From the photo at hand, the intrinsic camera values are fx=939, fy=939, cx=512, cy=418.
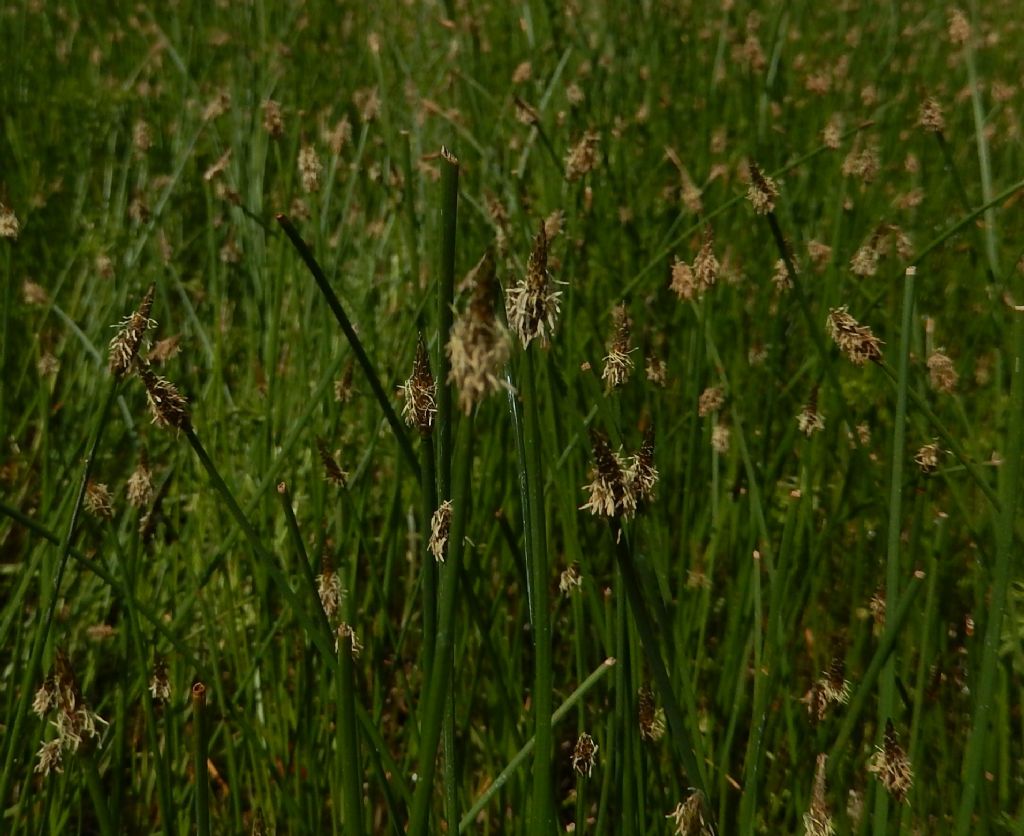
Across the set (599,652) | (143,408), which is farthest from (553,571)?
(143,408)

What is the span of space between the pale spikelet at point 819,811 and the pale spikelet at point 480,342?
1.36 feet

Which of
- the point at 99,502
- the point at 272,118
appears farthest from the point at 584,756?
the point at 272,118

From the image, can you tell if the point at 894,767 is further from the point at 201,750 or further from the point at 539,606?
the point at 201,750

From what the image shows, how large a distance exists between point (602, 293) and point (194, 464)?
3.00ft

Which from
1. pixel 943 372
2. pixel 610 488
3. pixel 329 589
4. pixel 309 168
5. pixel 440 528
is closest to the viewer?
pixel 610 488

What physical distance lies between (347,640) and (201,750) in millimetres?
162

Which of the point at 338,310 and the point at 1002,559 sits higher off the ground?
the point at 338,310

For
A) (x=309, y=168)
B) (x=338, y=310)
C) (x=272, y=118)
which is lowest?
(x=338, y=310)

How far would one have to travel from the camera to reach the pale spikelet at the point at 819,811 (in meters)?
0.68

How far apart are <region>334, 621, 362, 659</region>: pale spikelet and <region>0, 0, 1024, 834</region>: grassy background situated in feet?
0.09

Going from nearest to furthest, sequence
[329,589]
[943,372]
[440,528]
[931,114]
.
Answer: [440,528], [329,589], [943,372], [931,114]

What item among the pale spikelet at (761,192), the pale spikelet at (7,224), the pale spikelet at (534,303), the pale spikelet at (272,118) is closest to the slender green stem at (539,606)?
the pale spikelet at (534,303)

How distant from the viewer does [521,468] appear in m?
0.73

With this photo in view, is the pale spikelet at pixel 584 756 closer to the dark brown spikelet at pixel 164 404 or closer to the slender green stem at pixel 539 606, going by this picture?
the slender green stem at pixel 539 606
